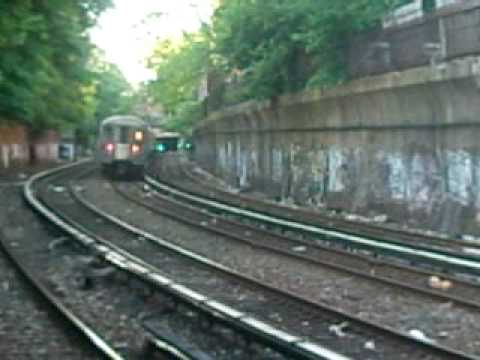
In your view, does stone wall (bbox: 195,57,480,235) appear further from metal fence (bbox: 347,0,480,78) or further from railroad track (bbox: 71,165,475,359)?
railroad track (bbox: 71,165,475,359)

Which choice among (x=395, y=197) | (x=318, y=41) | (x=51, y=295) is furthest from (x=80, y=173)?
(x=51, y=295)

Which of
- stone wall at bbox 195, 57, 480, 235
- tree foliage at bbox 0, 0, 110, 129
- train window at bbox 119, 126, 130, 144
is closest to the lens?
stone wall at bbox 195, 57, 480, 235

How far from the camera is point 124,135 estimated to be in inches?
1634

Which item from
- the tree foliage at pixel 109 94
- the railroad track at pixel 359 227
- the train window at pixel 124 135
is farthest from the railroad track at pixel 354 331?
the tree foliage at pixel 109 94

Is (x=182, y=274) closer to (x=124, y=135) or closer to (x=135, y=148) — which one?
(x=135, y=148)

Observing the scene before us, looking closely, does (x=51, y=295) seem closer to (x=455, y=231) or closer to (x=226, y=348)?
(x=226, y=348)

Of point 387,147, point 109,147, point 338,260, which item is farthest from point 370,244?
point 109,147

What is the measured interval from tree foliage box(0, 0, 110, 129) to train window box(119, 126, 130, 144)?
3750mm

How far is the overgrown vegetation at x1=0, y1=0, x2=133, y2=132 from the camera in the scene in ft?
62.8

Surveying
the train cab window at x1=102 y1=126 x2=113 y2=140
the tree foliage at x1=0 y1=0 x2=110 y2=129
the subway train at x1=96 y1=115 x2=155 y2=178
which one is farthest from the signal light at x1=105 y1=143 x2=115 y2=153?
the tree foliage at x1=0 y1=0 x2=110 y2=129

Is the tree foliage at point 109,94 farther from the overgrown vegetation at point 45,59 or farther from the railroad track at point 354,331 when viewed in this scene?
the railroad track at point 354,331

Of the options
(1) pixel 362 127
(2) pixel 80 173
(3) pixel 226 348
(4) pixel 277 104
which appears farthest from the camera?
(2) pixel 80 173

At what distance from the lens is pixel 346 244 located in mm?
15625

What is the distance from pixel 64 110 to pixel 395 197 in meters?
37.0
